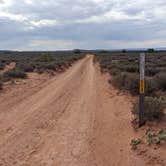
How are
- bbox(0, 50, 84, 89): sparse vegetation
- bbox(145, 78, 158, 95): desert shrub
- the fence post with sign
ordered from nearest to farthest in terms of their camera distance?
the fence post with sign → bbox(145, 78, 158, 95): desert shrub → bbox(0, 50, 84, 89): sparse vegetation

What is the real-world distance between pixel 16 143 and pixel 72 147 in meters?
1.44

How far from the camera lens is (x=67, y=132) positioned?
879cm

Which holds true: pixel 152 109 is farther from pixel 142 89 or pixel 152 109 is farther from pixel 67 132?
pixel 67 132

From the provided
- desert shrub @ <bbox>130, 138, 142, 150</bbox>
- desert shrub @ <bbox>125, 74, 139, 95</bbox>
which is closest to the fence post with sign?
desert shrub @ <bbox>130, 138, 142, 150</bbox>

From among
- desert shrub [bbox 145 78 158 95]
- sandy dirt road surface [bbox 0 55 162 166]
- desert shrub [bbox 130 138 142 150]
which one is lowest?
sandy dirt road surface [bbox 0 55 162 166]

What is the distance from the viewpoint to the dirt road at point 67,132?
675 centimetres

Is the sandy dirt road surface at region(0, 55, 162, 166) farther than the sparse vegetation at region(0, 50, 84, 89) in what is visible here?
No

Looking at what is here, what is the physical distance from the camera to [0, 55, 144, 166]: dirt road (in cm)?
675

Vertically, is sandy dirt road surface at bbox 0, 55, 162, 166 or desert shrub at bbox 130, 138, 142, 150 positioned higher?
desert shrub at bbox 130, 138, 142, 150

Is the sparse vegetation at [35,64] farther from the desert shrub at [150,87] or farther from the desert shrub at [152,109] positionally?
the desert shrub at [152,109]

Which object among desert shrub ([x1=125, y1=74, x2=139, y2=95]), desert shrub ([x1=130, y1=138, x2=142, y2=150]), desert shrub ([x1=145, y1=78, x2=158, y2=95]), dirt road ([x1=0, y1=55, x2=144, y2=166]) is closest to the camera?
dirt road ([x1=0, y1=55, x2=144, y2=166])

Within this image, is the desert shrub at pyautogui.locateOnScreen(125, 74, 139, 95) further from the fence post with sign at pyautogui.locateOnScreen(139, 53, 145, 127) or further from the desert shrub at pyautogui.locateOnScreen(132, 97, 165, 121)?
the fence post with sign at pyautogui.locateOnScreen(139, 53, 145, 127)

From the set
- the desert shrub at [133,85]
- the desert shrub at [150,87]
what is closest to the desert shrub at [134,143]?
the desert shrub at [150,87]

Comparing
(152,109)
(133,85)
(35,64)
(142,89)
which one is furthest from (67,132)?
(35,64)
